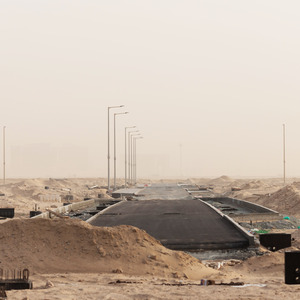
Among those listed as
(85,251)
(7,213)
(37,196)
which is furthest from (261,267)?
(37,196)

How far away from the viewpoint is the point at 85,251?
18656 millimetres

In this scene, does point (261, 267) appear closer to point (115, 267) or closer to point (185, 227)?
point (115, 267)

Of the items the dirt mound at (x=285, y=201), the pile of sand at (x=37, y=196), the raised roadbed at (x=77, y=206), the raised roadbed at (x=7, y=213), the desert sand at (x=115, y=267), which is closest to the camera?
the desert sand at (x=115, y=267)

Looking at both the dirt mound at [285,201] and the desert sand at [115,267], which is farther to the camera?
the dirt mound at [285,201]

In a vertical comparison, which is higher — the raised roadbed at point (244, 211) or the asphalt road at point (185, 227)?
the asphalt road at point (185, 227)

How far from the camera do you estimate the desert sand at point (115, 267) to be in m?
13.1

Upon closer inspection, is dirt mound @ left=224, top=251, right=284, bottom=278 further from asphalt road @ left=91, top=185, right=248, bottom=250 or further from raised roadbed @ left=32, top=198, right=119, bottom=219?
raised roadbed @ left=32, top=198, right=119, bottom=219

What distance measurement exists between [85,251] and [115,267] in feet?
5.50

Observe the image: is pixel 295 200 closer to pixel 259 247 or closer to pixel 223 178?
pixel 259 247

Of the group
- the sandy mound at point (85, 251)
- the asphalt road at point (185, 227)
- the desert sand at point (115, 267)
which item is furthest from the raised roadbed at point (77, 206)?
the desert sand at point (115, 267)

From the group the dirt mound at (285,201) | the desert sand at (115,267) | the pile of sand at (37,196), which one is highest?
the desert sand at (115,267)

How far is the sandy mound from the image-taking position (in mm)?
17328

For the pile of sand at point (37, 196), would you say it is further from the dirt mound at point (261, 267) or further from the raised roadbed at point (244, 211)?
the dirt mound at point (261, 267)

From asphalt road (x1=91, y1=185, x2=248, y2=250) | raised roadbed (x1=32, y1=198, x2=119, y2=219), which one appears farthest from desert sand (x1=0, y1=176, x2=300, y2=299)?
raised roadbed (x1=32, y1=198, x2=119, y2=219)
